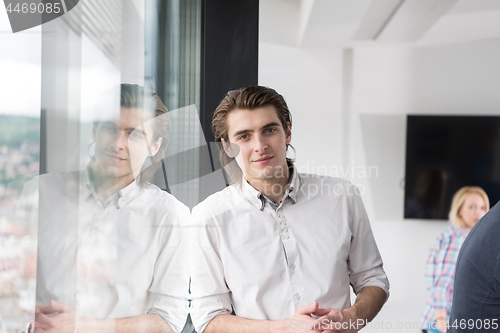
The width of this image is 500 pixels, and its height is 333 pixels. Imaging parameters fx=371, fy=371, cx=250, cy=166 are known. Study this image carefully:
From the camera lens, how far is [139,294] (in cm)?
22

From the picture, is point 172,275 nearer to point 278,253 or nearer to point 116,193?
point 116,193

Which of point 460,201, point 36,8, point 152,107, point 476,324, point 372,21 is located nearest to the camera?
point 36,8

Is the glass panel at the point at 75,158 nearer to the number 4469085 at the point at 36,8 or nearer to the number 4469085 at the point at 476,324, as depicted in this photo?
the number 4469085 at the point at 36,8

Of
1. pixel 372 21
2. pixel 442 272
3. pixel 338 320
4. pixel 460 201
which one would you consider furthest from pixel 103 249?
pixel 460 201

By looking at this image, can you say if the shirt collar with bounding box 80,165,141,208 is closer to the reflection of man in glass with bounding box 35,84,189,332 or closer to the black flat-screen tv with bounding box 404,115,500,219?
the reflection of man in glass with bounding box 35,84,189,332

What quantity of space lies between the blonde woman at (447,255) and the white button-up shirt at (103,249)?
1323 millimetres

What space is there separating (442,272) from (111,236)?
143 cm

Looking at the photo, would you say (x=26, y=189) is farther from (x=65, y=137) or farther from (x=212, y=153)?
(x=212, y=153)

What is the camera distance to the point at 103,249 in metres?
0.18

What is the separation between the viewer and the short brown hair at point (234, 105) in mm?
471

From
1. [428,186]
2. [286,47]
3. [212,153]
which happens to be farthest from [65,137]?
[428,186]

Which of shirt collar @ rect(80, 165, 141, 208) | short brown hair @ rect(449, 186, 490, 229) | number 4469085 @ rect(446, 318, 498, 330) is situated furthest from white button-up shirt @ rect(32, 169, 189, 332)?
short brown hair @ rect(449, 186, 490, 229)

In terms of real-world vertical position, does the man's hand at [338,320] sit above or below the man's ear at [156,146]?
below

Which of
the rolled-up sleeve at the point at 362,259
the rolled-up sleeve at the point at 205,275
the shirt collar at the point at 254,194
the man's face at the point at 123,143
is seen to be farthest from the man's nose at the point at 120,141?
the rolled-up sleeve at the point at 362,259
